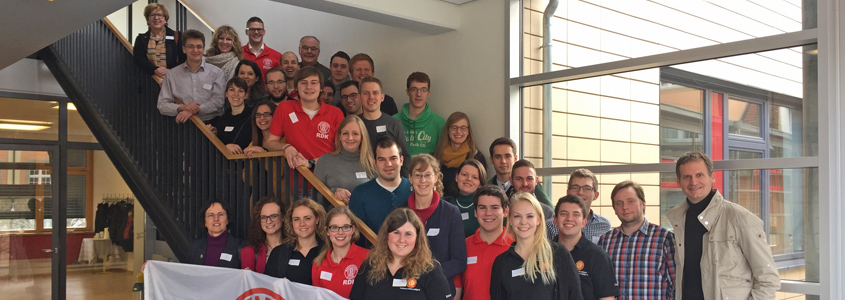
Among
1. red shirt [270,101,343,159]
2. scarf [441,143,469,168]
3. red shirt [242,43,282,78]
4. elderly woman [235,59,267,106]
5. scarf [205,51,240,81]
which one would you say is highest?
red shirt [242,43,282,78]

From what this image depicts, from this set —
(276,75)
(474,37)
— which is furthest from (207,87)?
(474,37)

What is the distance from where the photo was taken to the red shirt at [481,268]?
369 cm

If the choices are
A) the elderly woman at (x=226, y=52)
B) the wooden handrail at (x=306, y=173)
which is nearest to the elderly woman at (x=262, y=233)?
the wooden handrail at (x=306, y=173)

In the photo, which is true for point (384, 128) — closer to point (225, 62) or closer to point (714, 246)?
point (225, 62)

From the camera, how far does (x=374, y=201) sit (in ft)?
13.3

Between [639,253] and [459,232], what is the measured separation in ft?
3.35

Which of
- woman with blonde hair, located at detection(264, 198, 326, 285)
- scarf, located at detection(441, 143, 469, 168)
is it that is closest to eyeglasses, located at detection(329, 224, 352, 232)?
woman with blonde hair, located at detection(264, 198, 326, 285)

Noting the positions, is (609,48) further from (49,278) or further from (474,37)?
(49,278)

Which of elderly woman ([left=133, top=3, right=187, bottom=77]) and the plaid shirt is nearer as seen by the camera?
the plaid shirt

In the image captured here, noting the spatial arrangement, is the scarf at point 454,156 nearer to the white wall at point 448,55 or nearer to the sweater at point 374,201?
the white wall at point 448,55

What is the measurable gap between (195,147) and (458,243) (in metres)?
2.61

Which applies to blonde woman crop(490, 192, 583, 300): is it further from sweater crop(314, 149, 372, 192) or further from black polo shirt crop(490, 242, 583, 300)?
sweater crop(314, 149, 372, 192)

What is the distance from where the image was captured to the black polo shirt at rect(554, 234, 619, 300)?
3469 millimetres

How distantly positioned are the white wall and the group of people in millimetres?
1104
